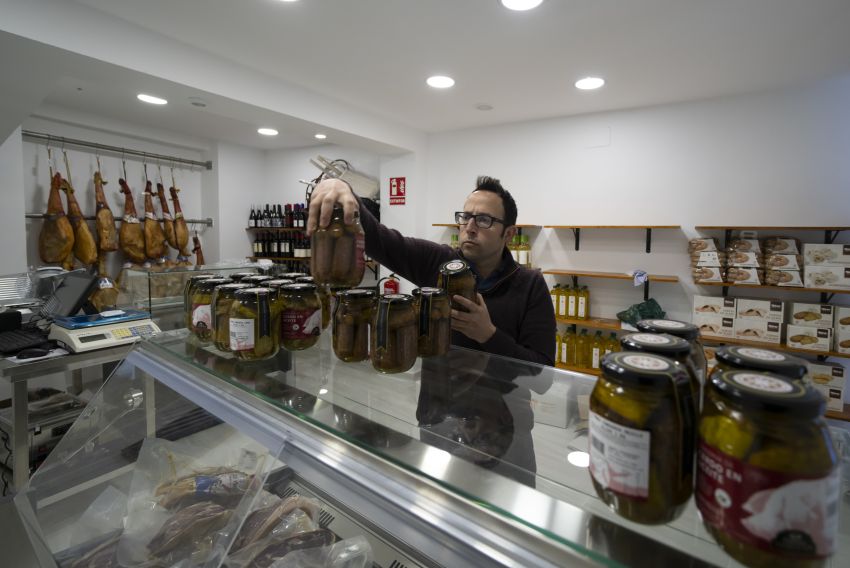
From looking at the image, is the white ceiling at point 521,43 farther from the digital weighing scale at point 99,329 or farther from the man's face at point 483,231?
the digital weighing scale at point 99,329

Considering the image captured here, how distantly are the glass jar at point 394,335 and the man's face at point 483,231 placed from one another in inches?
30.5

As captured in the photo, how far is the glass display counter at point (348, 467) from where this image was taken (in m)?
0.61

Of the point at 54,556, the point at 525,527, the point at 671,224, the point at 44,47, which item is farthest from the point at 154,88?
the point at 671,224

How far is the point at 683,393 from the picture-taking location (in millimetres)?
498

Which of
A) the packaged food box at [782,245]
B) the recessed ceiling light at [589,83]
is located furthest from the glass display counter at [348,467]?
the packaged food box at [782,245]

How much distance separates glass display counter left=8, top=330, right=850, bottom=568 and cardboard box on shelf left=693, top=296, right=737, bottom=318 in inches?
113

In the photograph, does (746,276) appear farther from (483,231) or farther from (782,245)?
(483,231)

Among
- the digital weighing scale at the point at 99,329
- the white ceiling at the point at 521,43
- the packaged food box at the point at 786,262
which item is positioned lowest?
the digital weighing scale at the point at 99,329

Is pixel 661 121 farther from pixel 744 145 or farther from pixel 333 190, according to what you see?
pixel 333 190

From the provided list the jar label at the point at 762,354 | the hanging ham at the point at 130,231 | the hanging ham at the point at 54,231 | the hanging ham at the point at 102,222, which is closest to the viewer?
the jar label at the point at 762,354

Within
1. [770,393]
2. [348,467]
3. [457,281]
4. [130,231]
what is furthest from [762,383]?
[130,231]

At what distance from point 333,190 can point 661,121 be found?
138 inches

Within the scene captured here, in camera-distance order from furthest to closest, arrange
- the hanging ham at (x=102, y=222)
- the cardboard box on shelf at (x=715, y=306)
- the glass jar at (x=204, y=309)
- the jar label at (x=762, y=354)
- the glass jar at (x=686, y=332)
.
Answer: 1. the hanging ham at (x=102, y=222)
2. the cardboard box on shelf at (x=715, y=306)
3. the glass jar at (x=204, y=309)
4. the glass jar at (x=686, y=332)
5. the jar label at (x=762, y=354)

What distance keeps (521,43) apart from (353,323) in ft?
7.18
